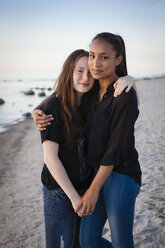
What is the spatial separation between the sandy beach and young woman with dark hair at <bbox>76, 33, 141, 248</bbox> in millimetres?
2030

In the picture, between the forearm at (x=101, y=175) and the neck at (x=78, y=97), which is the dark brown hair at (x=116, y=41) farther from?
the forearm at (x=101, y=175)

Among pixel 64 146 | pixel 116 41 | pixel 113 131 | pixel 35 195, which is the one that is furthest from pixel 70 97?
pixel 35 195

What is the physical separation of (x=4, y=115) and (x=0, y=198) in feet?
49.6

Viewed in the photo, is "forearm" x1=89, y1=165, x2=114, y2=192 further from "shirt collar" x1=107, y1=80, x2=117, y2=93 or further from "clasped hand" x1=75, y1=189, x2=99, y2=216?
"shirt collar" x1=107, y1=80, x2=117, y2=93

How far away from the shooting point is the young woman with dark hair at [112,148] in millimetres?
1910

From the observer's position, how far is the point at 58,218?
2.26 m

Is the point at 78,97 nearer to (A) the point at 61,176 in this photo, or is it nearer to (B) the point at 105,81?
(B) the point at 105,81

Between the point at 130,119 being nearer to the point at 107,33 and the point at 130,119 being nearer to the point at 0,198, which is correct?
the point at 107,33

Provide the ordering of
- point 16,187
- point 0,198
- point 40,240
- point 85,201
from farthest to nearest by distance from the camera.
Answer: point 16,187 → point 0,198 → point 40,240 → point 85,201

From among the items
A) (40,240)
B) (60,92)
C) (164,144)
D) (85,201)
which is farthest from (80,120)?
(164,144)

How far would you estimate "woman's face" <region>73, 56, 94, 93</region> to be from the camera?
2260 millimetres

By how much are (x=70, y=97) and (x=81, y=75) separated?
0.26 m

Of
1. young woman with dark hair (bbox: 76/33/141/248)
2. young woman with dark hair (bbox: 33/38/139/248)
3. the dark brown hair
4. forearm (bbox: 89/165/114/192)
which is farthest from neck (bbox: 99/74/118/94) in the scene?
forearm (bbox: 89/165/114/192)

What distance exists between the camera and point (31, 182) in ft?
21.6
